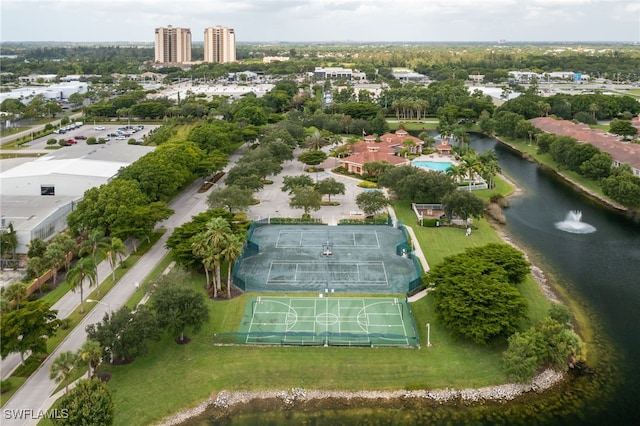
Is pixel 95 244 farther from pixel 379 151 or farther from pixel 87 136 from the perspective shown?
pixel 87 136

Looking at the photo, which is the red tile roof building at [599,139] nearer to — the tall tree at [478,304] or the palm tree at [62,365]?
the tall tree at [478,304]

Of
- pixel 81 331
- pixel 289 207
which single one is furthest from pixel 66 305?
pixel 289 207

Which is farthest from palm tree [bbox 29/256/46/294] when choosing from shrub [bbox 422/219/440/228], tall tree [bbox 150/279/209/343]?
shrub [bbox 422/219/440/228]

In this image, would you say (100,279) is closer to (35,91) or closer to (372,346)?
(372,346)

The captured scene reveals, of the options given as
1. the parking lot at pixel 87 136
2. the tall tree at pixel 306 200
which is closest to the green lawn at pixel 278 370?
the tall tree at pixel 306 200

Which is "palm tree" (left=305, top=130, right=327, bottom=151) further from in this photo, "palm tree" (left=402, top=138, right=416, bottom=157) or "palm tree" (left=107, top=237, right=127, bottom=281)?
"palm tree" (left=107, top=237, right=127, bottom=281)

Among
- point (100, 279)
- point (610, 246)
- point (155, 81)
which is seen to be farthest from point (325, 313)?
point (155, 81)
